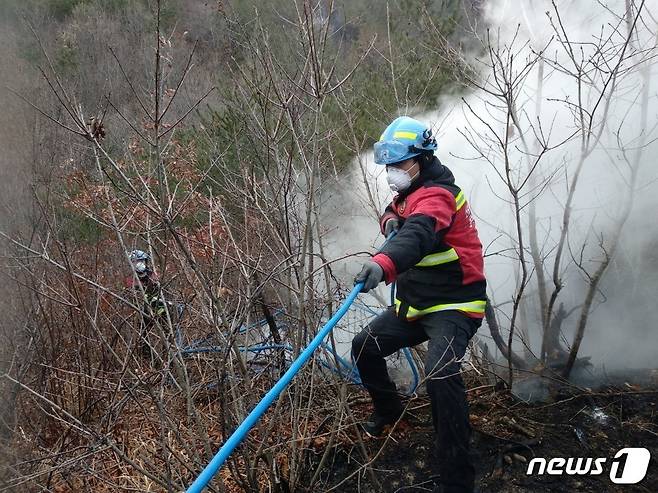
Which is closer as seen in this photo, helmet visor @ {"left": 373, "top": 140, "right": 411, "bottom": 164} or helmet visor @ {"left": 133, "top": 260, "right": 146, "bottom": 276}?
helmet visor @ {"left": 373, "top": 140, "right": 411, "bottom": 164}

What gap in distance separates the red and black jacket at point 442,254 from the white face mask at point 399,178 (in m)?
0.03

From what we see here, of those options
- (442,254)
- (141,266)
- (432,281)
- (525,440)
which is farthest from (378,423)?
(141,266)

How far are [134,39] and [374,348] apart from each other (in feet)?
59.2

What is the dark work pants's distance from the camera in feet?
10.3

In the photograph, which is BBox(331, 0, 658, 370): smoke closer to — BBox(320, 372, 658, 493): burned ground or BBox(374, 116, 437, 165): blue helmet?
BBox(320, 372, 658, 493): burned ground

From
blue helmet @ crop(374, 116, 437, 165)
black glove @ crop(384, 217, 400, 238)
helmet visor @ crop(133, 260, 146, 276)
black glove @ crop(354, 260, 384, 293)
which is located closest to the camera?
black glove @ crop(354, 260, 384, 293)

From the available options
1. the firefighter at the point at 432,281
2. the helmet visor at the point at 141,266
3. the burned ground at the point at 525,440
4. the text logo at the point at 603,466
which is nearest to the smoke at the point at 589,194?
the burned ground at the point at 525,440

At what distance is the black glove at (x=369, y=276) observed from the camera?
2887mm

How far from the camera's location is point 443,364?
128 inches

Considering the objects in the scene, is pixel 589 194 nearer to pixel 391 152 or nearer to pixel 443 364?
pixel 391 152

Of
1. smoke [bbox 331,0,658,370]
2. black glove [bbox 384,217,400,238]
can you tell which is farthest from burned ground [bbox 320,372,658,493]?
black glove [bbox 384,217,400,238]

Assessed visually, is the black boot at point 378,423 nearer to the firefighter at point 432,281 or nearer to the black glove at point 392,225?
the firefighter at point 432,281

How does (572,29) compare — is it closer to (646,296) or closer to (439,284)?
(646,296)

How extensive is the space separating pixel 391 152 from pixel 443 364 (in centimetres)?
121
